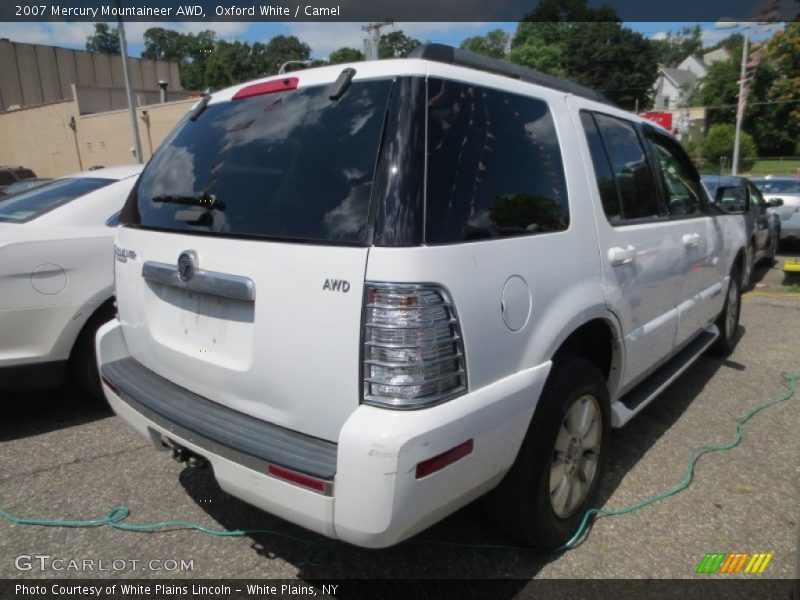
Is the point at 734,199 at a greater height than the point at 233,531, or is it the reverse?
the point at 734,199

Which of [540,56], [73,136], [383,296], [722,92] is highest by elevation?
[540,56]

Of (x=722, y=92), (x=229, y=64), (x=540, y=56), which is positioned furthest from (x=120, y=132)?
(x=722, y=92)

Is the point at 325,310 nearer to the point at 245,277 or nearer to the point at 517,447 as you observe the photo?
the point at 245,277

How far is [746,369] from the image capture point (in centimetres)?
492

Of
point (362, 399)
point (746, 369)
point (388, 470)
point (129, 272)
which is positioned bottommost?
point (746, 369)

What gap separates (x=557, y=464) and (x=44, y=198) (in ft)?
12.9

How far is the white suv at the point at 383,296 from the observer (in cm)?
177

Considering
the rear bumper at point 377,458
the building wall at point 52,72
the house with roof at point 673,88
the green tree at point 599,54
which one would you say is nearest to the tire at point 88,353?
the rear bumper at point 377,458

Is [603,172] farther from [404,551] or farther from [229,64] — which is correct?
[229,64]

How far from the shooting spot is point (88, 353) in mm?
3809

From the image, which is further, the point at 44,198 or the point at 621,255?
the point at 44,198

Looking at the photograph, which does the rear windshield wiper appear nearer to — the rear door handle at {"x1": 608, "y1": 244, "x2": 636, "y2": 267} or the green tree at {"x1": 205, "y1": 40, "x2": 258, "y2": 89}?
the rear door handle at {"x1": 608, "y1": 244, "x2": 636, "y2": 267}

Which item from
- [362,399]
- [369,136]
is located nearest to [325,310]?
[362,399]

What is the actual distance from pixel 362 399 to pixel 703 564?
176 centimetres
